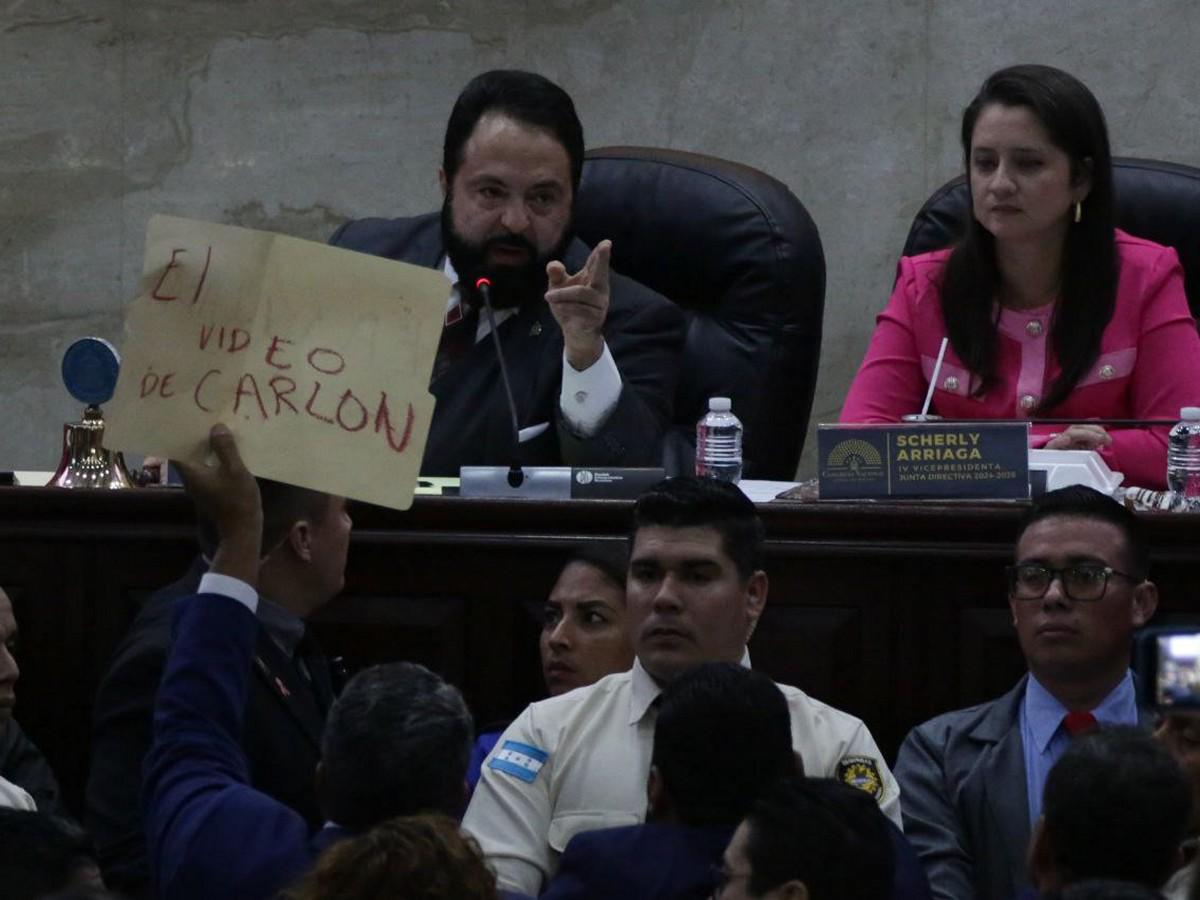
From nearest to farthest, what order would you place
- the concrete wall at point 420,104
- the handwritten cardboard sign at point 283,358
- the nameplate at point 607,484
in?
the handwritten cardboard sign at point 283,358, the nameplate at point 607,484, the concrete wall at point 420,104

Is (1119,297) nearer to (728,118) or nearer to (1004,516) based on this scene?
(1004,516)

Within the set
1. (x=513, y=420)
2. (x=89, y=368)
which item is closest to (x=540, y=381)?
(x=513, y=420)

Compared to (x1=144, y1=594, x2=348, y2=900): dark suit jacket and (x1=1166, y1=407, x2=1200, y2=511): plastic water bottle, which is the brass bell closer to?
(x1=144, y1=594, x2=348, y2=900): dark suit jacket

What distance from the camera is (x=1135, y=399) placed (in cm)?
421

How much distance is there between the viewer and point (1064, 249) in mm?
4266

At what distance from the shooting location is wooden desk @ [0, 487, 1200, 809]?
355 cm

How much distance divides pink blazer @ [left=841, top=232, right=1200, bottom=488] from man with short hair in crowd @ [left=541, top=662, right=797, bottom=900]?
162cm

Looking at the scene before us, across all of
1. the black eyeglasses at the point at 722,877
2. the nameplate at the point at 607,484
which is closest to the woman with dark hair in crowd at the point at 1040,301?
the nameplate at the point at 607,484

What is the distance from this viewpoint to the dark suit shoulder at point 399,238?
4445 millimetres

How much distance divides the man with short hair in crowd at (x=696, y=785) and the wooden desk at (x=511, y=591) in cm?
97

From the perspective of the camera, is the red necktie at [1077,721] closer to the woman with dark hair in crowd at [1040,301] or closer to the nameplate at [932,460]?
the nameplate at [932,460]

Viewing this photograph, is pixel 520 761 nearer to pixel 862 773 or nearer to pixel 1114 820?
pixel 862 773

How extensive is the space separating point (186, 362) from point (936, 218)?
A: 95.0 inches

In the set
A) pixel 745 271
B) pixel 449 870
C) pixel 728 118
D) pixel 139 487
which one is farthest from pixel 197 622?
pixel 728 118
